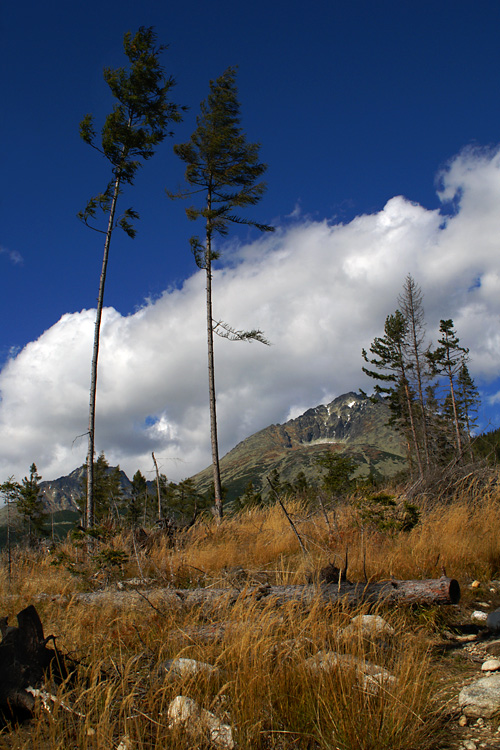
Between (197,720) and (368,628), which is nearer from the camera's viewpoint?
(197,720)

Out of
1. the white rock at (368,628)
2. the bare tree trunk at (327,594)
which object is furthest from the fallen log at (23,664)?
the white rock at (368,628)

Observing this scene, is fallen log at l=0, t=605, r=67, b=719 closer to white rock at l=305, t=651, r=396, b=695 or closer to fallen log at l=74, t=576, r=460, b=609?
fallen log at l=74, t=576, r=460, b=609

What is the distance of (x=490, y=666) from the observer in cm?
307

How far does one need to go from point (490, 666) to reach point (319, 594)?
131cm

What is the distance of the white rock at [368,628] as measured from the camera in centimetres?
298

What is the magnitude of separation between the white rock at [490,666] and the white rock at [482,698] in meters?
0.35

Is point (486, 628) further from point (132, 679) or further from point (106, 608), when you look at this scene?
point (106, 608)

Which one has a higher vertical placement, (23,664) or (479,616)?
(23,664)

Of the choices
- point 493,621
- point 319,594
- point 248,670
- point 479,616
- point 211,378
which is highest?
point 211,378

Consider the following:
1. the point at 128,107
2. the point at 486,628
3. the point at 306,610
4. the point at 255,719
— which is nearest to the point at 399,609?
the point at 486,628

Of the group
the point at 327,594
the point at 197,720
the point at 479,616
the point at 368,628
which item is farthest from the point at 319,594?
the point at 479,616

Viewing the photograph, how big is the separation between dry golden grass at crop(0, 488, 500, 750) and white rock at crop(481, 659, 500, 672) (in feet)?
1.27

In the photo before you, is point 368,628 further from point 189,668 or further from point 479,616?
point 479,616

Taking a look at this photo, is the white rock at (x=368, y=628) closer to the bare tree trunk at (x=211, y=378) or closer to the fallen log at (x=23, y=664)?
the fallen log at (x=23, y=664)
